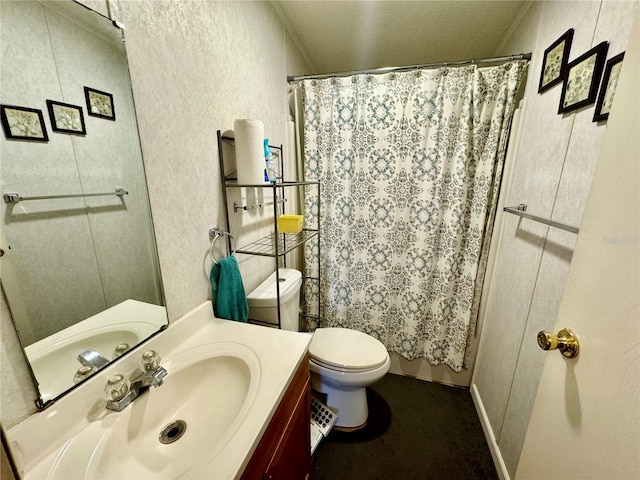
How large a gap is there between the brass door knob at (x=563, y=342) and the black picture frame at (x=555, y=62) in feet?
3.45

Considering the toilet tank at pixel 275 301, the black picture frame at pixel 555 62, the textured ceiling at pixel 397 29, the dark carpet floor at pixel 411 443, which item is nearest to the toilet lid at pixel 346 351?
the toilet tank at pixel 275 301

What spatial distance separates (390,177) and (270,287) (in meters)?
1.01

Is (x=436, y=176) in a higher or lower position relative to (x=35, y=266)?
higher

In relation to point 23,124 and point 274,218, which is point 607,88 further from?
point 23,124

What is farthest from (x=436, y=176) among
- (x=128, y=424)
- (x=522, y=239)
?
(x=128, y=424)

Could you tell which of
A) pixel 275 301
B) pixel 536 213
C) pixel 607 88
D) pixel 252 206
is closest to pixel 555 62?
pixel 607 88

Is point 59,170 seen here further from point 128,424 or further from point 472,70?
point 472,70

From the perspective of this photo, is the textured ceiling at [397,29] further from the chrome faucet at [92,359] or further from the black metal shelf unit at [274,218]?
the chrome faucet at [92,359]

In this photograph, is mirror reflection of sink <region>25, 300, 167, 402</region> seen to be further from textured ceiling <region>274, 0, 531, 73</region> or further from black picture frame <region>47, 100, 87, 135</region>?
textured ceiling <region>274, 0, 531, 73</region>

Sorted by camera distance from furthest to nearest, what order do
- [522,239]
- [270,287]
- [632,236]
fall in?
[270,287], [522,239], [632,236]

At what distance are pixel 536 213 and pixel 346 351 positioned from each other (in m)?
1.16

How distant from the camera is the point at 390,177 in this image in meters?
1.63

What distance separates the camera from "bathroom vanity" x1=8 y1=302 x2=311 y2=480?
0.55 m

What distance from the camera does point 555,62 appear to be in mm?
1059
